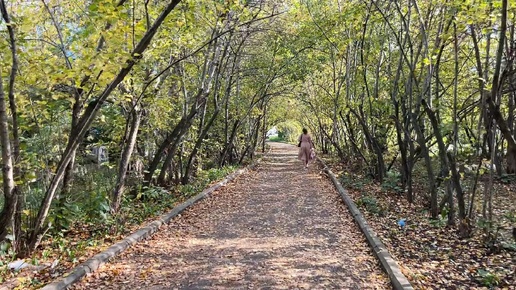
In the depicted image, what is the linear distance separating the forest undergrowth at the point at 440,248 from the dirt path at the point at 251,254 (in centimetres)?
45

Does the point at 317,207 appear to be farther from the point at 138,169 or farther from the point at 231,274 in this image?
the point at 138,169

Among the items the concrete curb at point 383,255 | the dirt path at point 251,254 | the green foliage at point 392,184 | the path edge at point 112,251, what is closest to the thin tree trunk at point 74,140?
the path edge at point 112,251

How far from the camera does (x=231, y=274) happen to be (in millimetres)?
4969

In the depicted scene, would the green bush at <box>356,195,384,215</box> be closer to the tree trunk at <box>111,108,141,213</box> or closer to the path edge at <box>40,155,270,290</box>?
the path edge at <box>40,155,270,290</box>

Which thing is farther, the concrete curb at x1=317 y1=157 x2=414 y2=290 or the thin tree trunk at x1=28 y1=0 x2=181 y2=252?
the thin tree trunk at x1=28 y1=0 x2=181 y2=252

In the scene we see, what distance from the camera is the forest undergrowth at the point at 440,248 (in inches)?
184

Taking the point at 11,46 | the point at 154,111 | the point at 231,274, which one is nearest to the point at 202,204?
the point at 154,111

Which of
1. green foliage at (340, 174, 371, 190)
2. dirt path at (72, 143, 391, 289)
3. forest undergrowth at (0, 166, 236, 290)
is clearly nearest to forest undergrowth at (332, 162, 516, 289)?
dirt path at (72, 143, 391, 289)

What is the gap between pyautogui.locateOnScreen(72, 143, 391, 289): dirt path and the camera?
15.6ft

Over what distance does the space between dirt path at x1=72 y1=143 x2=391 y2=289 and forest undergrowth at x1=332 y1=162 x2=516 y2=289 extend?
452mm

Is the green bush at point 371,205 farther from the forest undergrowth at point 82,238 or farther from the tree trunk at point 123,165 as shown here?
the tree trunk at point 123,165

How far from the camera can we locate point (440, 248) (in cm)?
596

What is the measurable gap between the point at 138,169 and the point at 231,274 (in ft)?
26.7

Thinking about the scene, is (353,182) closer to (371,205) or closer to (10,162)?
(371,205)
